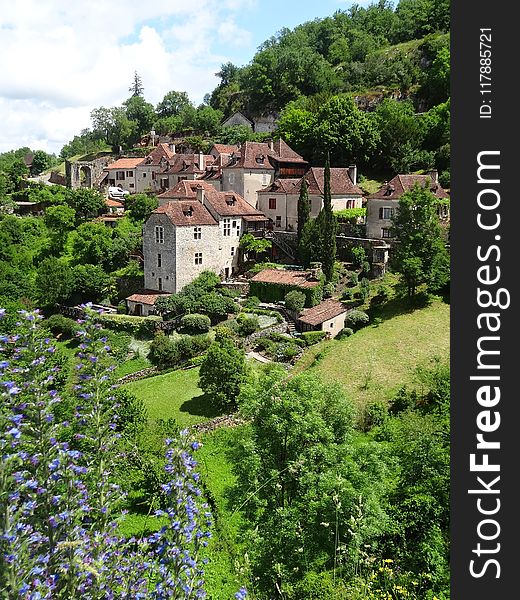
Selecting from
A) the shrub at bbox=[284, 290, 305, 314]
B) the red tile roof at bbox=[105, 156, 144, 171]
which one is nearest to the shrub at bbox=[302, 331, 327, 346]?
the shrub at bbox=[284, 290, 305, 314]

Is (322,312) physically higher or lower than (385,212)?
lower

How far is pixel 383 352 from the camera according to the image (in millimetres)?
37250

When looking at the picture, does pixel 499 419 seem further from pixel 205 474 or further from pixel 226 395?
pixel 226 395

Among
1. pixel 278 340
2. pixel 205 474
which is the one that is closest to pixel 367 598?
pixel 205 474

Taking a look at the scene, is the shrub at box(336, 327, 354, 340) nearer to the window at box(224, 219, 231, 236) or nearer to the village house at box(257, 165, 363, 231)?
the window at box(224, 219, 231, 236)

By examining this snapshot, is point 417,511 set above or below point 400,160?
below

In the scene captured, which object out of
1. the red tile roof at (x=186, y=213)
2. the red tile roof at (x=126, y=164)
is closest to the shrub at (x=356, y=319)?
the red tile roof at (x=186, y=213)

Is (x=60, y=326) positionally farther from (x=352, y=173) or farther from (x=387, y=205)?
(x=352, y=173)

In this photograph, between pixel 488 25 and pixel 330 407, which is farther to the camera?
pixel 330 407

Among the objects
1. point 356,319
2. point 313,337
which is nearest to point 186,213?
point 313,337

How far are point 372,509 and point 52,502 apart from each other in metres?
12.0

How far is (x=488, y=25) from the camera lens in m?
9.20

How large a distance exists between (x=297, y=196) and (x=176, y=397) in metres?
30.5

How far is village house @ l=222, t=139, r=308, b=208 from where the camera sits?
6266 cm
